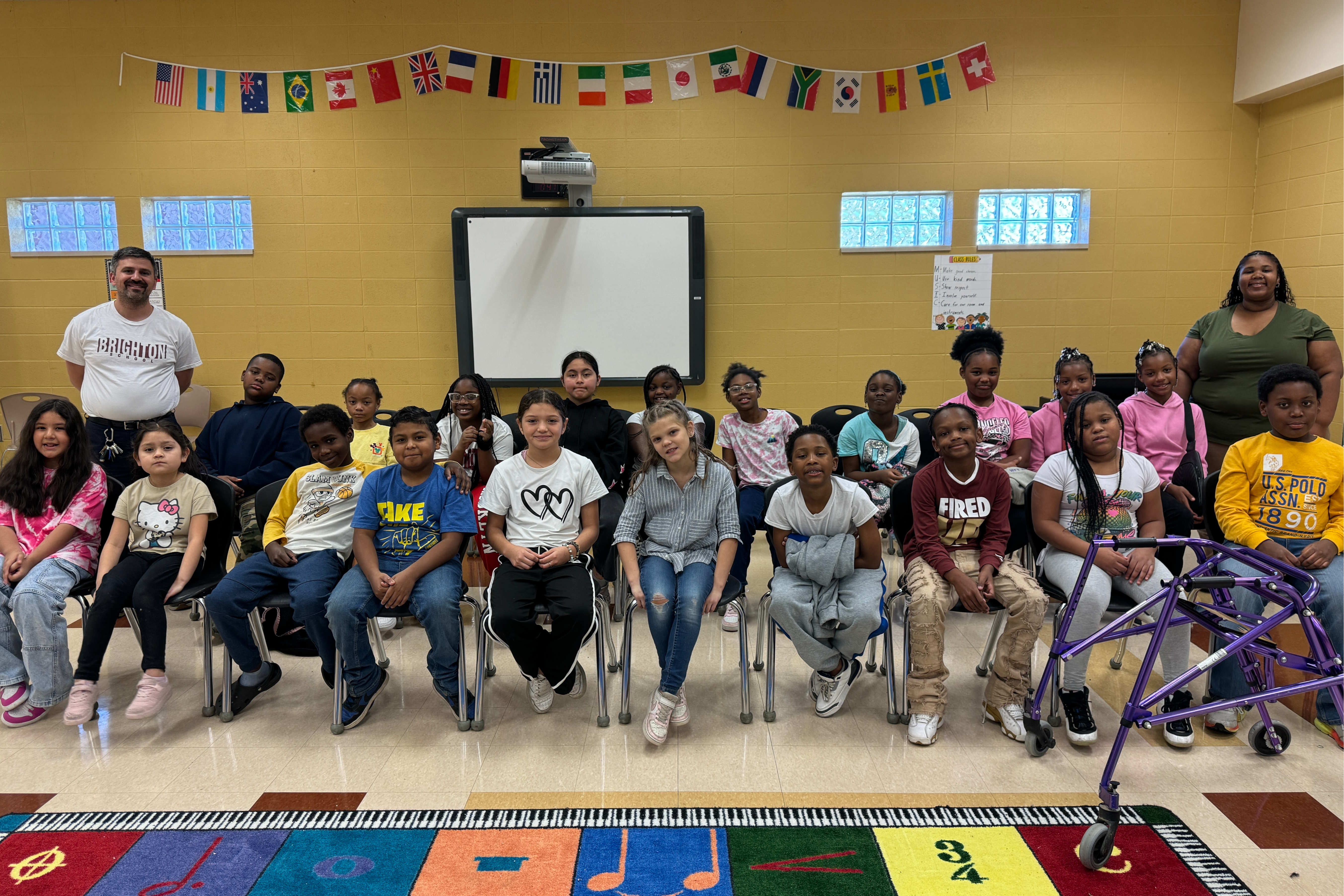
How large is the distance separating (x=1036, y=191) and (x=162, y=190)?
18.5 ft

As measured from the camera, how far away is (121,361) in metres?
3.35

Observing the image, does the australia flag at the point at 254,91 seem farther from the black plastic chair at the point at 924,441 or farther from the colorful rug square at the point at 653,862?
the colorful rug square at the point at 653,862

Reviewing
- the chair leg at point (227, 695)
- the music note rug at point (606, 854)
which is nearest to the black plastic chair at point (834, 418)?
the music note rug at point (606, 854)

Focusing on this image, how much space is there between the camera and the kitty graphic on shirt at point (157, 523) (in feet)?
9.05

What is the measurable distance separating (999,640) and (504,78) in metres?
4.36

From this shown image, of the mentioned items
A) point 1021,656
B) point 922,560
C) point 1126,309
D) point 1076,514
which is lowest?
point 1021,656

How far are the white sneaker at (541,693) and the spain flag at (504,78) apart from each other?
151 inches

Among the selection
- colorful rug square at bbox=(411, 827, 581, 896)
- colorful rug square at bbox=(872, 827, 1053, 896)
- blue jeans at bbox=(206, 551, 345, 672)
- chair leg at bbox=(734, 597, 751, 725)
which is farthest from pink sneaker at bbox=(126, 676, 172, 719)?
colorful rug square at bbox=(872, 827, 1053, 896)

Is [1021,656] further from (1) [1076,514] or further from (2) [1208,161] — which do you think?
(2) [1208,161]

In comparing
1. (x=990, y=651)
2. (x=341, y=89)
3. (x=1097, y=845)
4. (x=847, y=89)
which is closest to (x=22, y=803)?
(x=1097, y=845)

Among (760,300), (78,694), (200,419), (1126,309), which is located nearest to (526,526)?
(78,694)

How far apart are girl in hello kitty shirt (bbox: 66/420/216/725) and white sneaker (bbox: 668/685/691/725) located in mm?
1719

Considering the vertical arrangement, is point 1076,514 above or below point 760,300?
below

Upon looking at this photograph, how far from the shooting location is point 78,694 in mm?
2619
